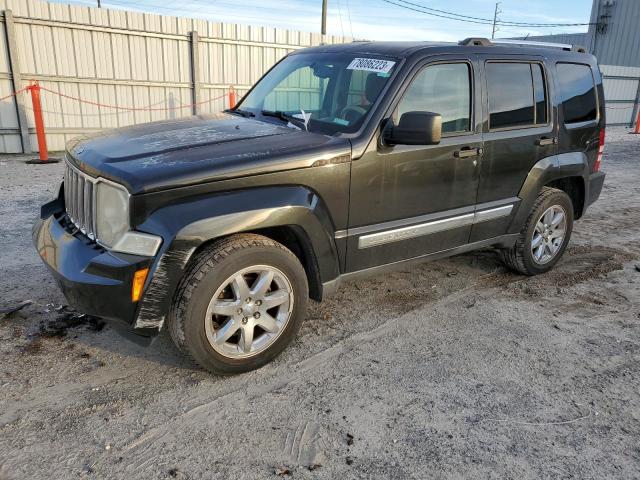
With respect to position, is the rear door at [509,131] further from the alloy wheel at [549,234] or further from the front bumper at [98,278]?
the front bumper at [98,278]

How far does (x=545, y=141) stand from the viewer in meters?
4.32

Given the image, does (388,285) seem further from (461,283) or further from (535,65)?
(535,65)

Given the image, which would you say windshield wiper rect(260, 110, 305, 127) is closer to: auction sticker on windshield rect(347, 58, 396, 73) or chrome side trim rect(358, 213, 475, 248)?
auction sticker on windshield rect(347, 58, 396, 73)

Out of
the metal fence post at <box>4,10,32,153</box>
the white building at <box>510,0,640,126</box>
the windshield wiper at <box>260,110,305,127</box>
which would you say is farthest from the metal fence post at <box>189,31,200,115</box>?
the white building at <box>510,0,640,126</box>

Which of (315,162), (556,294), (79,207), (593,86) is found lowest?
(556,294)

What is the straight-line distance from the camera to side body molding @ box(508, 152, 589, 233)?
4.32 m

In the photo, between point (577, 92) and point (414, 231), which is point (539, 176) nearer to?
point (577, 92)

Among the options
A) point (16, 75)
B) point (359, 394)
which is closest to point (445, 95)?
point (359, 394)

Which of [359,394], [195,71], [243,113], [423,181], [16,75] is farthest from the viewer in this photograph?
[195,71]

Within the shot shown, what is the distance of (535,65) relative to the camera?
14.1ft

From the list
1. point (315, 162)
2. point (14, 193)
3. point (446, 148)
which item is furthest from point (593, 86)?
point (14, 193)

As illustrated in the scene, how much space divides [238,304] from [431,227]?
5.29 feet

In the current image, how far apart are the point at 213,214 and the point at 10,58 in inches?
378

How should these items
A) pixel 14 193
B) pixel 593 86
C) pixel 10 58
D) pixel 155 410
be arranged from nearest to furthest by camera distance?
1. pixel 155 410
2. pixel 593 86
3. pixel 14 193
4. pixel 10 58
